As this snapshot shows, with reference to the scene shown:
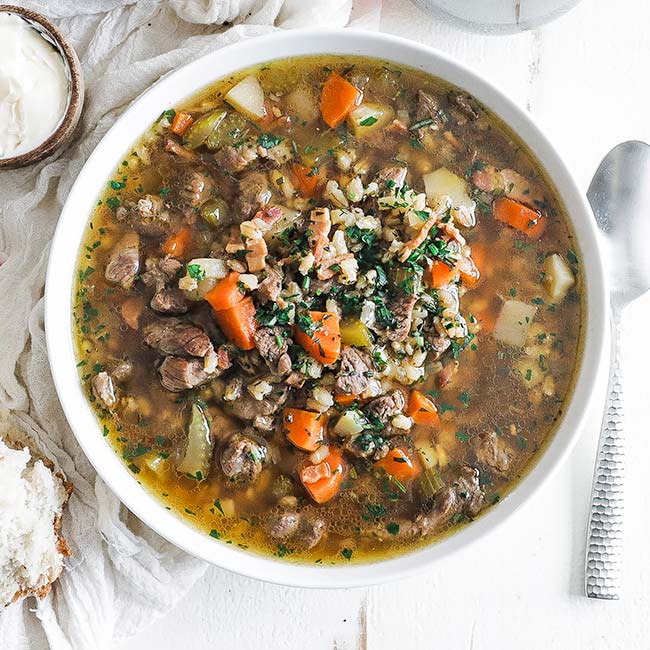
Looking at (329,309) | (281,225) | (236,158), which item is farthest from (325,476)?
(236,158)

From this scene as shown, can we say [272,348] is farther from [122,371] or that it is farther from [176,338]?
[122,371]

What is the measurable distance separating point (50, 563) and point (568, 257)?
8.73ft

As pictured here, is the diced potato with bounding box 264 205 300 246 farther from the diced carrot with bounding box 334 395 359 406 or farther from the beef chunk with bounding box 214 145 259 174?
the diced carrot with bounding box 334 395 359 406

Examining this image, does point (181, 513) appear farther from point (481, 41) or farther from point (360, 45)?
point (481, 41)

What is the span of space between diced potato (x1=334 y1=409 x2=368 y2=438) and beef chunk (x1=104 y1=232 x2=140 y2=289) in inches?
42.0

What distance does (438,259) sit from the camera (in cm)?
360

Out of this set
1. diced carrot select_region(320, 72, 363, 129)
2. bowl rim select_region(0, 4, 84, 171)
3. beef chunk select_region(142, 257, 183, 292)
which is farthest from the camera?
bowl rim select_region(0, 4, 84, 171)

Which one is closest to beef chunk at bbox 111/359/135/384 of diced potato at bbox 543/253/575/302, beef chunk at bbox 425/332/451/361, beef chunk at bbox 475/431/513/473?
beef chunk at bbox 425/332/451/361

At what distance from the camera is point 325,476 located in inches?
142

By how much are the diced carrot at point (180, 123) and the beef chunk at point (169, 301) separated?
703 mm

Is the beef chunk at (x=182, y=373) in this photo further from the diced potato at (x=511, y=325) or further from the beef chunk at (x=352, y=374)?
the diced potato at (x=511, y=325)

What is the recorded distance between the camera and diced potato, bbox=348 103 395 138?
371 centimetres

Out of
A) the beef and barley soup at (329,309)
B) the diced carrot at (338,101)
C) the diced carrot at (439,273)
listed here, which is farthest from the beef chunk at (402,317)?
the diced carrot at (338,101)

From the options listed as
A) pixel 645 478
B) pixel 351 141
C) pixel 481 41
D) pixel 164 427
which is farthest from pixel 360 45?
pixel 645 478
